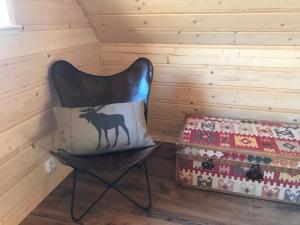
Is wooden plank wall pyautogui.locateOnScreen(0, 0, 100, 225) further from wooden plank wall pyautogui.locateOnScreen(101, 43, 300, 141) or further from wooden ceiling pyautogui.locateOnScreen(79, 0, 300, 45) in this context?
wooden plank wall pyautogui.locateOnScreen(101, 43, 300, 141)

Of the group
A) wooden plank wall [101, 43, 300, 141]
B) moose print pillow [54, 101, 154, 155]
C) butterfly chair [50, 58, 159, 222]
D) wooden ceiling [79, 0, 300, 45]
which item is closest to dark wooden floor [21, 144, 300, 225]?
butterfly chair [50, 58, 159, 222]

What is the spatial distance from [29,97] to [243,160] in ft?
4.66

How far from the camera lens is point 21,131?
5.46ft

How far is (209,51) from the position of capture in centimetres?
226

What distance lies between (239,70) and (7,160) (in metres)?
1.78

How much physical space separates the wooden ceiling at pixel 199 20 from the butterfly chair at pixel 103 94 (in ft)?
1.12

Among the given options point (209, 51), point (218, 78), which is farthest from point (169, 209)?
point (209, 51)

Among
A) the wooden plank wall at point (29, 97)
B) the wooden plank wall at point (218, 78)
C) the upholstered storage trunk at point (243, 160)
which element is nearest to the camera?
the wooden plank wall at point (29, 97)

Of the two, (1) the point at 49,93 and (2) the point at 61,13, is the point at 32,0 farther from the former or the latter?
(1) the point at 49,93

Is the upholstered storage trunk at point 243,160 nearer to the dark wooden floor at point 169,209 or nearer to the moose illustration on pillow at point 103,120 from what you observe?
the dark wooden floor at point 169,209

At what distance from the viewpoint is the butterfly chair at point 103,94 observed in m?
1.65

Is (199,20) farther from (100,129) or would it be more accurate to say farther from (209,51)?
(100,129)

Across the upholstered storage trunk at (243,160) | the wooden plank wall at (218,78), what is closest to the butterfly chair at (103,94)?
the upholstered storage trunk at (243,160)

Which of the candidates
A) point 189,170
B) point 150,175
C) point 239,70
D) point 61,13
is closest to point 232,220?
point 189,170
